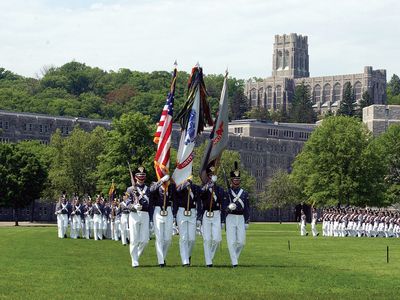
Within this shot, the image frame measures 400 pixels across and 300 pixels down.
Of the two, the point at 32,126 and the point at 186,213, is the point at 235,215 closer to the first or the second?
the point at 186,213

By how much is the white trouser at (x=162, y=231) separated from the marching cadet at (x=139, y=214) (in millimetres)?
293

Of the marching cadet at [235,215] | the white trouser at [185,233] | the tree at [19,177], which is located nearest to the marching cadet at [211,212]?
the marching cadet at [235,215]

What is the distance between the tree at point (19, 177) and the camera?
110 meters

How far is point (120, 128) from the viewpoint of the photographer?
104 m

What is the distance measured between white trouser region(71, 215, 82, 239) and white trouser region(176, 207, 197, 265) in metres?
27.4

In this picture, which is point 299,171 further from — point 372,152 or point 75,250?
point 75,250

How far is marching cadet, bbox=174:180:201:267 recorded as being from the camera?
32438 millimetres

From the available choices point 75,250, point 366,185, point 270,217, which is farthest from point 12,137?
point 75,250

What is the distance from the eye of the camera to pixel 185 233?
32.5 metres

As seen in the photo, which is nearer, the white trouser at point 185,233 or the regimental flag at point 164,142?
the white trouser at point 185,233

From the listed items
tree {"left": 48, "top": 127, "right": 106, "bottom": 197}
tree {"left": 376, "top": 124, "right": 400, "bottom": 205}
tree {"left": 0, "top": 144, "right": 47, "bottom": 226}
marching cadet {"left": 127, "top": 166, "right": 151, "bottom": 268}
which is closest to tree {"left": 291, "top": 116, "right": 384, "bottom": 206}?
tree {"left": 376, "top": 124, "right": 400, "bottom": 205}

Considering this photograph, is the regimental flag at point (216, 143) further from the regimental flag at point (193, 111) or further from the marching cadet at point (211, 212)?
the marching cadet at point (211, 212)

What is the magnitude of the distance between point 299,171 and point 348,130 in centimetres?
757

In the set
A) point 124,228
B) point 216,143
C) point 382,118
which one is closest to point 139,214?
point 216,143
